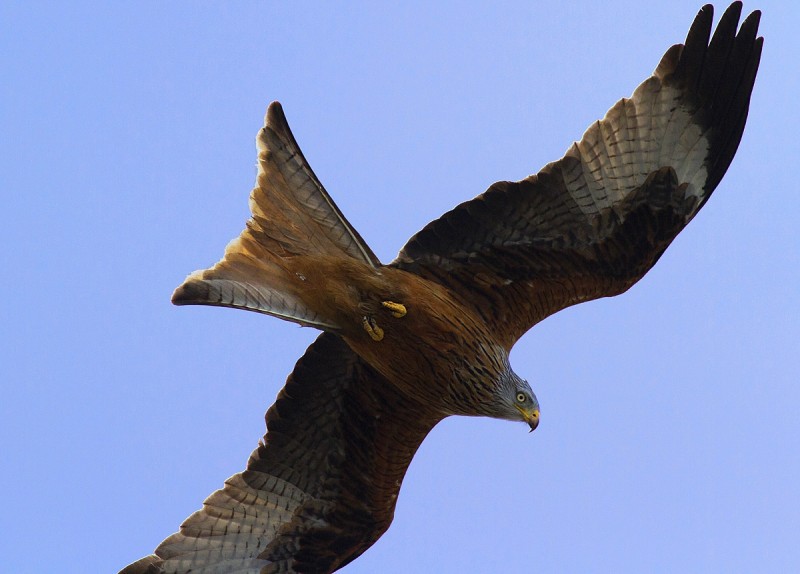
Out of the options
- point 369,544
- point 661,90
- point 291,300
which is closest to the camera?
point 291,300

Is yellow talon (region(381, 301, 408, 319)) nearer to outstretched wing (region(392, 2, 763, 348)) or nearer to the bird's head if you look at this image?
outstretched wing (region(392, 2, 763, 348))

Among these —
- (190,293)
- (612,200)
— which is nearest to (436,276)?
(612,200)

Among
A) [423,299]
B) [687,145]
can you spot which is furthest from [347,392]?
[687,145]

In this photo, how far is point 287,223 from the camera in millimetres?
8359

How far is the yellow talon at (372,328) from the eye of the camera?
8.37m

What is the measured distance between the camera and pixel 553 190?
337 inches

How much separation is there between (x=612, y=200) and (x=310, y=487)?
3.14 meters

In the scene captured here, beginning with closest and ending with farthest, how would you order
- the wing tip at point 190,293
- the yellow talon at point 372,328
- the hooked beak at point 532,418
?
the wing tip at point 190,293 → the yellow talon at point 372,328 → the hooked beak at point 532,418

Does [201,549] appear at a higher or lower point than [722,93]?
lower

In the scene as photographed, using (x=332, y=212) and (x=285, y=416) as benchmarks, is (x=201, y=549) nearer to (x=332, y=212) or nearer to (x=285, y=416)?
(x=285, y=416)

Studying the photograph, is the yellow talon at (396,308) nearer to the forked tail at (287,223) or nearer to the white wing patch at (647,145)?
the forked tail at (287,223)

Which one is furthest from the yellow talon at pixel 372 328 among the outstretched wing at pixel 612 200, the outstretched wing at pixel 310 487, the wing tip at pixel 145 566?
the wing tip at pixel 145 566

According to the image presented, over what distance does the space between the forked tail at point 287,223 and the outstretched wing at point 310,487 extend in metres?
0.92

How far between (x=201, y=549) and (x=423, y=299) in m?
2.65
